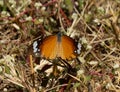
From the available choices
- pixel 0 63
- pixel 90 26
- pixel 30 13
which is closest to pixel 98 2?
pixel 90 26

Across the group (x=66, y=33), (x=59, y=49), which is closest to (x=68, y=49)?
(x=59, y=49)

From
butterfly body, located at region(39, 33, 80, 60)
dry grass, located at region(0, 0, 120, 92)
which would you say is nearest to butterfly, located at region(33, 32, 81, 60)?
butterfly body, located at region(39, 33, 80, 60)

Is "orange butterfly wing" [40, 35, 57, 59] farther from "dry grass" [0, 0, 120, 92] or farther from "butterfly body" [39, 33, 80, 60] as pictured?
"dry grass" [0, 0, 120, 92]

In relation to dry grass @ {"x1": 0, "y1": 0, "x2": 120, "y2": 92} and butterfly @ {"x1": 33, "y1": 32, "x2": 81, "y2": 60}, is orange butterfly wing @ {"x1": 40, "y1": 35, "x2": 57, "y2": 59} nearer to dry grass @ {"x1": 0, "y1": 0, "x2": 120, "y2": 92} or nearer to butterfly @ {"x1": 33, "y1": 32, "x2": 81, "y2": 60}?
butterfly @ {"x1": 33, "y1": 32, "x2": 81, "y2": 60}

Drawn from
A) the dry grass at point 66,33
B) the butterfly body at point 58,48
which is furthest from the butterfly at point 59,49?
the dry grass at point 66,33

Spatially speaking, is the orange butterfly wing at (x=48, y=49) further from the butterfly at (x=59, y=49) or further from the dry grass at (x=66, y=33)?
the dry grass at (x=66, y=33)

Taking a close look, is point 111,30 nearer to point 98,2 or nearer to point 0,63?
point 98,2

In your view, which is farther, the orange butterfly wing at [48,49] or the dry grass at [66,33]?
the dry grass at [66,33]

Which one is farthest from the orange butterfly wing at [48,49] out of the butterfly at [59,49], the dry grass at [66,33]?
the dry grass at [66,33]

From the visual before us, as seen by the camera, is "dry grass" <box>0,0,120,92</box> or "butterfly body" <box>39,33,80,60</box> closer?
"butterfly body" <box>39,33,80,60</box>
